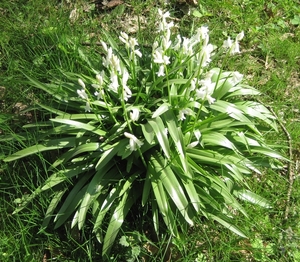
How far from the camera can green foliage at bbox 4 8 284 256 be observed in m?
2.69

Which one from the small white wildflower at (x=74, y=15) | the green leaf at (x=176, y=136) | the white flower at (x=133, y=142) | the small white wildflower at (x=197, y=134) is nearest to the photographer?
the white flower at (x=133, y=142)

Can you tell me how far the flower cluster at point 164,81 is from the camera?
2562 millimetres

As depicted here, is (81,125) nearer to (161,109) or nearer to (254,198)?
(161,109)

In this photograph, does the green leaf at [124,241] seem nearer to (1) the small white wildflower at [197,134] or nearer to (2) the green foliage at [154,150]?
(2) the green foliage at [154,150]

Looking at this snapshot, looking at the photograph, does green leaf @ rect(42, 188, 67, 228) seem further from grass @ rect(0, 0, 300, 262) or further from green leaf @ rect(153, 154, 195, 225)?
green leaf @ rect(153, 154, 195, 225)

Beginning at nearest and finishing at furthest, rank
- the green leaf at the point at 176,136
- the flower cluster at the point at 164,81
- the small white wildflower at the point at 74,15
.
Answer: the flower cluster at the point at 164,81 → the green leaf at the point at 176,136 → the small white wildflower at the point at 74,15

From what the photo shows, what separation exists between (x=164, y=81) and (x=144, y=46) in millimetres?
938

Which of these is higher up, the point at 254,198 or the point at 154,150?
the point at 154,150

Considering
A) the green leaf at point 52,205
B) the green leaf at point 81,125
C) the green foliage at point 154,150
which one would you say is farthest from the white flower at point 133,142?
the green leaf at point 52,205

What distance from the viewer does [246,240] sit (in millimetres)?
3055

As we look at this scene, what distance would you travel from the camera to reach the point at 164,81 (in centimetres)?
309

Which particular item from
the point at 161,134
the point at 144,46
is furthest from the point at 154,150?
the point at 144,46

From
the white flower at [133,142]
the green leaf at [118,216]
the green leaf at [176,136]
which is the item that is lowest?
the green leaf at [118,216]

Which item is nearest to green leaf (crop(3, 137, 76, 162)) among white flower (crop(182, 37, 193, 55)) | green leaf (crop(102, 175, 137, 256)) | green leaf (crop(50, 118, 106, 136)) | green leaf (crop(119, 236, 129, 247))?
green leaf (crop(50, 118, 106, 136))
